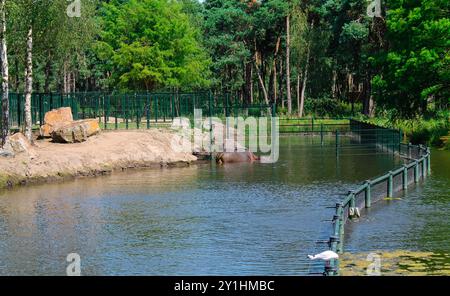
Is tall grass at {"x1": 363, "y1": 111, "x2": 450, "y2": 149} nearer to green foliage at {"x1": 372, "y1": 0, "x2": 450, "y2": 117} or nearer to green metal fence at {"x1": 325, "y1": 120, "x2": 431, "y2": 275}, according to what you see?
green foliage at {"x1": 372, "y1": 0, "x2": 450, "y2": 117}

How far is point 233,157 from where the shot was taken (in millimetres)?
49281

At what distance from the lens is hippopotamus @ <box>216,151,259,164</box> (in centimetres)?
4906

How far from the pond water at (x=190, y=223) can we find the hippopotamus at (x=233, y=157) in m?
6.15

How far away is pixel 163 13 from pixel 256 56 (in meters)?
28.7

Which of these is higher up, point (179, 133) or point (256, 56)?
point (256, 56)

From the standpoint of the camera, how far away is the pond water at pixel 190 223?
67.6 feet

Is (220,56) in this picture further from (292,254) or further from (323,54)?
(292,254)

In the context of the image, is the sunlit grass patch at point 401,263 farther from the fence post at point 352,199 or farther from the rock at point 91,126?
the rock at point 91,126

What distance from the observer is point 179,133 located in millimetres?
52250

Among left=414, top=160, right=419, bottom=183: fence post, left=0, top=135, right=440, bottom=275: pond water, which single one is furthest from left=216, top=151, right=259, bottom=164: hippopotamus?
left=414, top=160, right=419, bottom=183: fence post

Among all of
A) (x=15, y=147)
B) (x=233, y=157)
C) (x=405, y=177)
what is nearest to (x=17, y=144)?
(x=15, y=147)

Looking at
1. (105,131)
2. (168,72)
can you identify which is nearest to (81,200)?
(105,131)

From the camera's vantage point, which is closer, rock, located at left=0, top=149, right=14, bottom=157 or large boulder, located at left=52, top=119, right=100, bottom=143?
rock, located at left=0, top=149, right=14, bottom=157

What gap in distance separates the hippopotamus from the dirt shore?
1.50m
